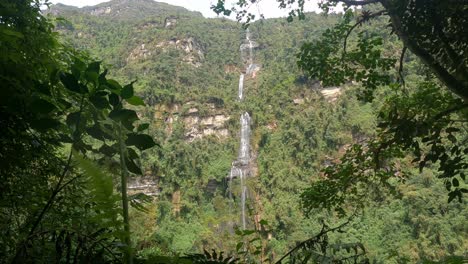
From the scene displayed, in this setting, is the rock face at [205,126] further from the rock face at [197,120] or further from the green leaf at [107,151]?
the green leaf at [107,151]

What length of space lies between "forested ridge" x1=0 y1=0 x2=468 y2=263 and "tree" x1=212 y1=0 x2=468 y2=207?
0.02 m

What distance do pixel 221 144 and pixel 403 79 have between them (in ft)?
95.8

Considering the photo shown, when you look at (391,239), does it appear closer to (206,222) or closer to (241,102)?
(206,222)

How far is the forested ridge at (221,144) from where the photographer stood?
1.07m

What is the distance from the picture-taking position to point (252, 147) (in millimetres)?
32312

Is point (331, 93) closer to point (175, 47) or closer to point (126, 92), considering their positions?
point (175, 47)

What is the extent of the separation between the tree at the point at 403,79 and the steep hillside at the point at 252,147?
11.9 m

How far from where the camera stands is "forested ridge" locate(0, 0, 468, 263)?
1.07 meters

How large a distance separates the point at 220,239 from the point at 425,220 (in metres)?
11.6

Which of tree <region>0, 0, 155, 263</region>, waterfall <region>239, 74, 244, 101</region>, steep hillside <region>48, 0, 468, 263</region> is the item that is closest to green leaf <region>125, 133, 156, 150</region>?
tree <region>0, 0, 155, 263</region>

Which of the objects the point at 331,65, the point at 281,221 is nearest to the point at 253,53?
the point at 281,221

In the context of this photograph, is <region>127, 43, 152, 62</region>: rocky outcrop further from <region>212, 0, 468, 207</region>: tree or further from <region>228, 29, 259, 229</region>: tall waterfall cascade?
<region>212, 0, 468, 207</region>: tree

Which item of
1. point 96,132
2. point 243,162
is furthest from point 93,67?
point 243,162

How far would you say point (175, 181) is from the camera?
28859 millimetres
